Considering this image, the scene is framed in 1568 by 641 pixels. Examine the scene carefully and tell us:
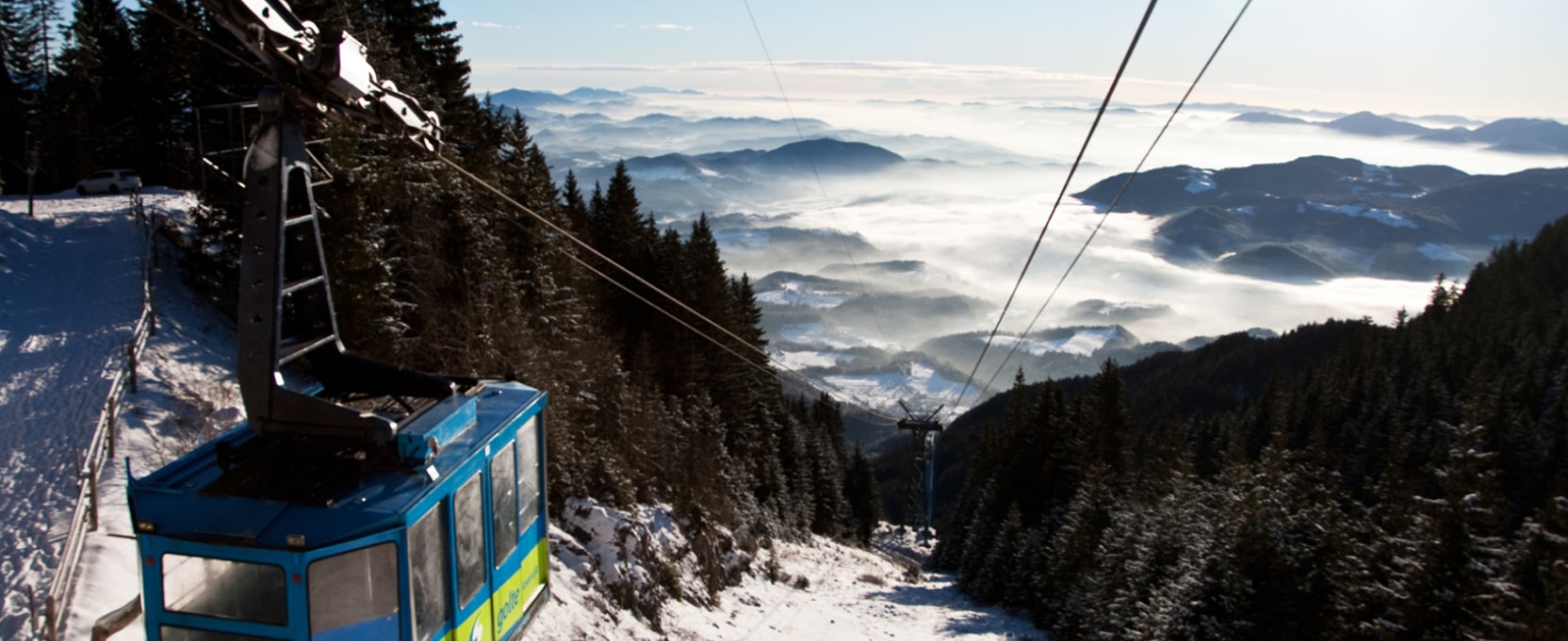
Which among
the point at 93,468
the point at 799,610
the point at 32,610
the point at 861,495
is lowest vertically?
the point at 861,495

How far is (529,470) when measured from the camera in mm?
10789

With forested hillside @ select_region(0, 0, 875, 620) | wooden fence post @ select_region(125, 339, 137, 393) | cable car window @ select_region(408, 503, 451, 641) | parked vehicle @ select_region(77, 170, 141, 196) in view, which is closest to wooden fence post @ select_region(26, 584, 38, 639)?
forested hillside @ select_region(0, 0, 875, 620)

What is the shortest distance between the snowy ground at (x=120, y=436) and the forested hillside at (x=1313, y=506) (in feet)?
20.9

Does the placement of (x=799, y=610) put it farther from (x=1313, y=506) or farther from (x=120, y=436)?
(x=120, y=436)

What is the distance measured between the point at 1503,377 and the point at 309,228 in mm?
91177

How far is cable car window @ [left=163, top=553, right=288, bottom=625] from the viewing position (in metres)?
6.86

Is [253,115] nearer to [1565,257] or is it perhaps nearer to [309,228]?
[309,228]

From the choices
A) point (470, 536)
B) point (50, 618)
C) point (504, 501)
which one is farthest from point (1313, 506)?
point (50, 618)

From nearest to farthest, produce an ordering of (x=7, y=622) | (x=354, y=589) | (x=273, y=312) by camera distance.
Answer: (x=354, y=589)
(x=273, y=312)
(x=7, y=622)

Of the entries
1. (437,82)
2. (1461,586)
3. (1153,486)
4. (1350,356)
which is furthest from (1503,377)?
(437,82)

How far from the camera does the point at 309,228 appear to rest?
28.5ft

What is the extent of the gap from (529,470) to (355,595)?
3.70 meters

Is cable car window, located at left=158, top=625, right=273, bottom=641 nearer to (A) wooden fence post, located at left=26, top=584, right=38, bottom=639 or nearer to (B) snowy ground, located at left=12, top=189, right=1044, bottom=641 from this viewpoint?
(B) snowy ground, located at left=12, top=189, right=1044, bottom=641

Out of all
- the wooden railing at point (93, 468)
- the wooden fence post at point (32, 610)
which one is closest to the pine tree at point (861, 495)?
the wooden railing at point (93, 468)
